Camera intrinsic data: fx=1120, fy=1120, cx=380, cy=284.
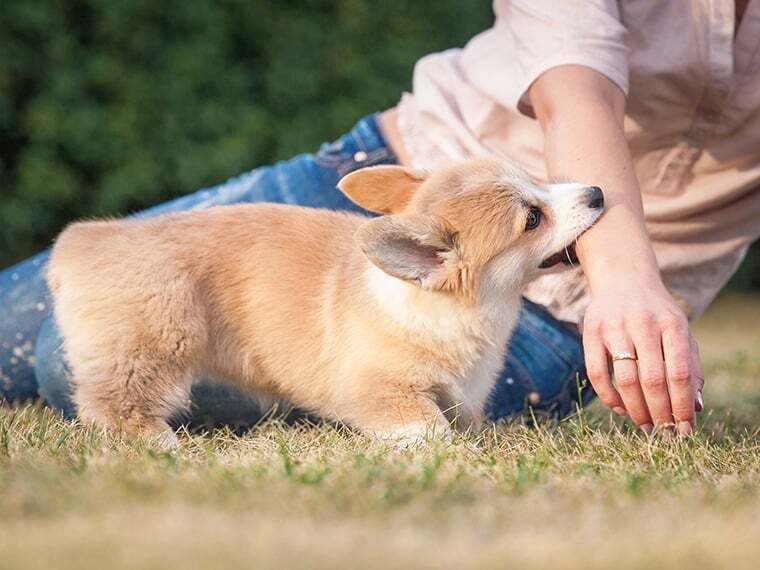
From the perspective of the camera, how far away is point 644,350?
2.35m

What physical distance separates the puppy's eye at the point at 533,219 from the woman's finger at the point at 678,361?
58 centimetres

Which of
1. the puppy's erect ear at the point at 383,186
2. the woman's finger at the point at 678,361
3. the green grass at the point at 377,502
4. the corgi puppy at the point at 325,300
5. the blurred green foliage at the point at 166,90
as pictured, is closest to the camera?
the green grass at the point at 377,502

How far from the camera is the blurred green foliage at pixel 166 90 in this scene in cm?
605

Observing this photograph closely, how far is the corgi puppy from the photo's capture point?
9.27 feet

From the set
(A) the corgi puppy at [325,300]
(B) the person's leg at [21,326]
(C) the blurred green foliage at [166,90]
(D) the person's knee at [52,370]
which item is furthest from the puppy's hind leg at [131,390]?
(C) the blurred green foliage at [166,90]

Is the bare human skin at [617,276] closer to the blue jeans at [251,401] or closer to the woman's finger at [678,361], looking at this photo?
the woman's finger at [678,361]

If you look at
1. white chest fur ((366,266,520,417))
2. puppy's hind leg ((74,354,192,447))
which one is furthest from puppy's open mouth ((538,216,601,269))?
puppy's hind leg ((74,354,192,447))

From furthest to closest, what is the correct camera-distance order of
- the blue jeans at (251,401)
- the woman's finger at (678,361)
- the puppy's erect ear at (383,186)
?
the blue jeans at (251,401) → the puppy's erect ear at (383,186) → the woman's finger at (678,361)

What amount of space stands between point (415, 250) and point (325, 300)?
0.40 metres

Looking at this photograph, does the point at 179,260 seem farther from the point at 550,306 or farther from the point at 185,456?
the point at 550,306

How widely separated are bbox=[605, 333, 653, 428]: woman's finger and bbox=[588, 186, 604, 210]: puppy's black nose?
39 centimetres

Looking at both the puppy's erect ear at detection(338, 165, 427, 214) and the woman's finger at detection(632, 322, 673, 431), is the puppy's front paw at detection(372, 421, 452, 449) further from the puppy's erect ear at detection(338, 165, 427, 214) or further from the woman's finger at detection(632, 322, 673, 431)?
the puppy's erect ear at detection(338, 165, 427, 214)

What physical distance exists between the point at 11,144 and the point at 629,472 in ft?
15.5

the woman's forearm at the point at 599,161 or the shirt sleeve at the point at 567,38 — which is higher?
the shirt sleeve at the point at 567,38
